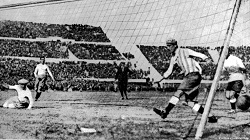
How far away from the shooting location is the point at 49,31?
2458cm

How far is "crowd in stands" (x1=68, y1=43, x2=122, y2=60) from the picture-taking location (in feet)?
79.7

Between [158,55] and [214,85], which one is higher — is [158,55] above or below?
above

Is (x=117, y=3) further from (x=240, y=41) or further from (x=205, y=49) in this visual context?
(x=205, y=49)

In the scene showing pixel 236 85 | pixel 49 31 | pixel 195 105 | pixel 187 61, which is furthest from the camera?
pixel 49 31

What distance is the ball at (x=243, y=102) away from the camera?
21.5ft

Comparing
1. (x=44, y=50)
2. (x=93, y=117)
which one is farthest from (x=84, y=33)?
(x=93, y=117)

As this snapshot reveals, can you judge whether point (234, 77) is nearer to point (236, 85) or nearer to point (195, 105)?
point (236, 85)

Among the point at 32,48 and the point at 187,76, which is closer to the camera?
the point at 187,76

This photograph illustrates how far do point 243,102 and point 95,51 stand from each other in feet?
64.1

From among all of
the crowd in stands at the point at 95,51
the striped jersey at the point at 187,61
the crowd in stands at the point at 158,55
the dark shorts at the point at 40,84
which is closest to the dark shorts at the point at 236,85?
the striped jersey at the point at 187,61

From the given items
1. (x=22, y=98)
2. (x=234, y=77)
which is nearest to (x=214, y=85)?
(x=234, y=77)

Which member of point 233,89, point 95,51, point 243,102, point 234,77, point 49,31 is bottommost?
point 243,102

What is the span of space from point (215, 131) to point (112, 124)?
1502 millimetres

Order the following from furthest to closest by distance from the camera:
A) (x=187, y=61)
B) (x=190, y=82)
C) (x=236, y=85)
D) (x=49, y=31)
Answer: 1. (x=49, y=31)
2. (x=236, y=85)
3. (x=187, y=61)
4. (x=190, y=82)
